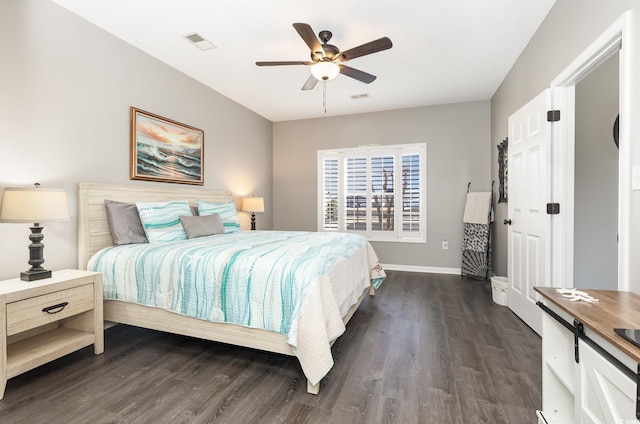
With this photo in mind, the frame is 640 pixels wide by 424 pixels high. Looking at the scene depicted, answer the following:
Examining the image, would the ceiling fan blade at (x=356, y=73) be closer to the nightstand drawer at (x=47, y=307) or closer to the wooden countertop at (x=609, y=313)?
the wooden countertop at (x=609, y=313)

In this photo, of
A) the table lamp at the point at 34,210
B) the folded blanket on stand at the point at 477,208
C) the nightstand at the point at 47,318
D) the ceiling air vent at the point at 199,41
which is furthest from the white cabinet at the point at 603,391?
the folded blanket on stand at the point at 477,208

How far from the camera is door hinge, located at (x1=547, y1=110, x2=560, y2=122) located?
7.73ft

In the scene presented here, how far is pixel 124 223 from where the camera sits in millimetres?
2703

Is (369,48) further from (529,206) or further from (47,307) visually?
(47,307)

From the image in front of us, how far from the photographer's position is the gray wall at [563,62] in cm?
151

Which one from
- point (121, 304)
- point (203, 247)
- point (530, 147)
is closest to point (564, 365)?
point (530, 147)

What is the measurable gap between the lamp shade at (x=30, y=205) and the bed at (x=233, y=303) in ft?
1.91

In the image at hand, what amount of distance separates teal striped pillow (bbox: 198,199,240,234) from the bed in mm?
439

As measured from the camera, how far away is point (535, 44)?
2783 millimetres

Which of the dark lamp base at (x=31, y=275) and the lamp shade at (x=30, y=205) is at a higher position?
the lamp shade at (x=30, y=205)

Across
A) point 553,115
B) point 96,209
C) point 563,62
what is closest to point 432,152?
point 553,115

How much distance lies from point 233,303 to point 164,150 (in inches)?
90.2

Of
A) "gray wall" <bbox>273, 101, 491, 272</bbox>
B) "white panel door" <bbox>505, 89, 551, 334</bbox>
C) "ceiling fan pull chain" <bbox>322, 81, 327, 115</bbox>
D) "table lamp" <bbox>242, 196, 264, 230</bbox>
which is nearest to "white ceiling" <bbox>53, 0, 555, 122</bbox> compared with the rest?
"ceiling fan pull chain" <bbox>322, 81, 327, 115</bbox>

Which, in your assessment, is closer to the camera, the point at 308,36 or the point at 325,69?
the point at 308,36
